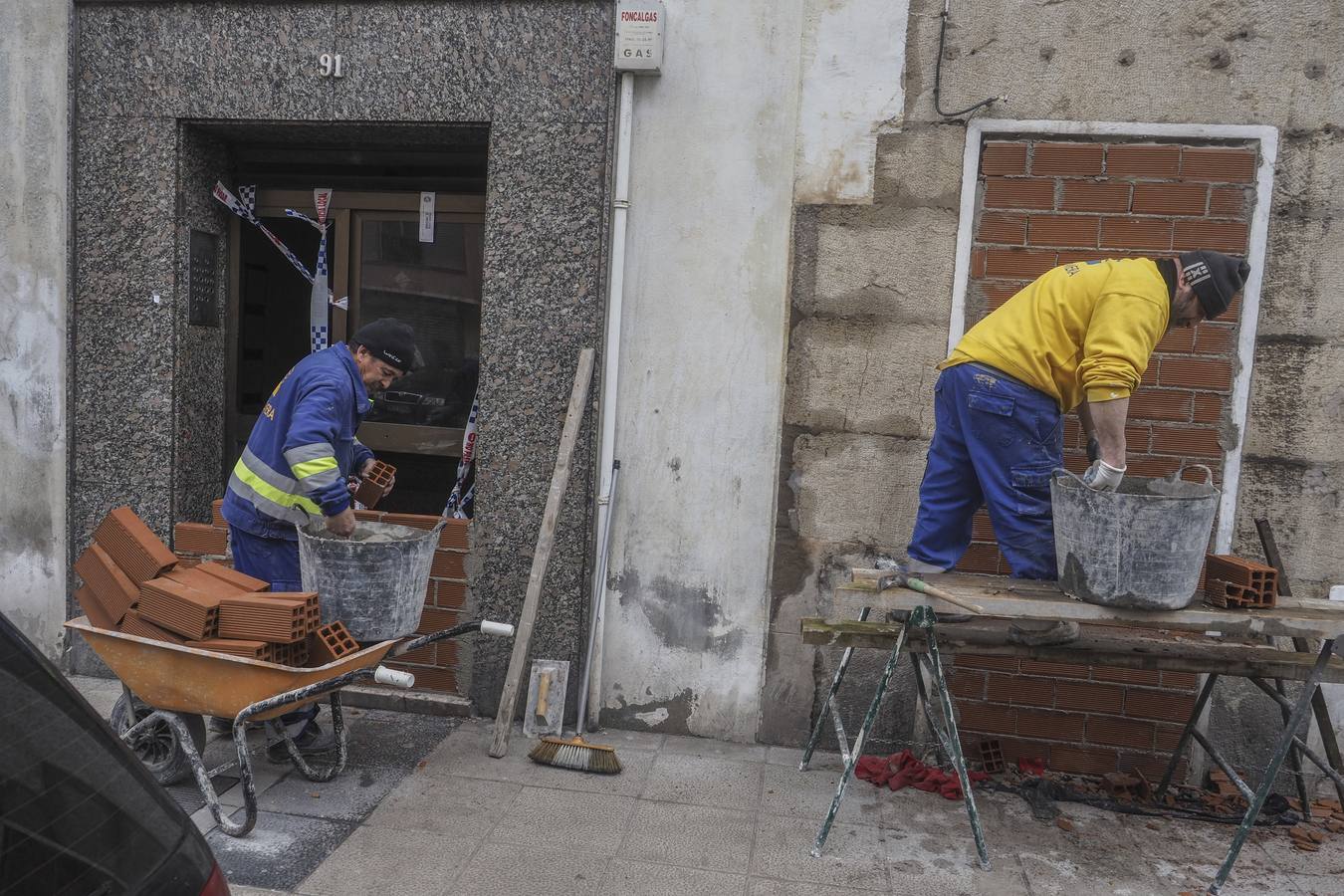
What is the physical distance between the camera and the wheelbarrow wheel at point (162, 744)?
3.61m

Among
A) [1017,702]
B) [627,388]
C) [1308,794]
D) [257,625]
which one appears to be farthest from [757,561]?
[1308,794]

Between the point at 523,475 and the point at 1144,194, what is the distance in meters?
2.88

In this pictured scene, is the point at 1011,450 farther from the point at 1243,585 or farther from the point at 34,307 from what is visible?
the point at 34,307

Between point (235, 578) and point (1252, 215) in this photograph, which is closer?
point (235, 578)

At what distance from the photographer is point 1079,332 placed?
3604 millimetres

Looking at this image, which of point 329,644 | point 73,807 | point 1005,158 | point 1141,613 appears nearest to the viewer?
point 73,807

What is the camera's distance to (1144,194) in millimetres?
4078

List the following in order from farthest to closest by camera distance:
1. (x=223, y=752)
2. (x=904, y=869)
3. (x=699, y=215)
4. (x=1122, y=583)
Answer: (x=699, y=215)
(x=223, y=752)
(x=904, y=869)
(x=1122, y=583)

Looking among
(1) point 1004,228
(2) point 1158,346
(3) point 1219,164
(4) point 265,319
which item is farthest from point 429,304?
(3) point 1219,164

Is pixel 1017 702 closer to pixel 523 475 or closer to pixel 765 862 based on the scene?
pixel 765 862

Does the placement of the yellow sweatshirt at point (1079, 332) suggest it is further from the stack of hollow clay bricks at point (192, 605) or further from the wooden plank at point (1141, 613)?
the stack of hollow clay bricks at point (192, 605)

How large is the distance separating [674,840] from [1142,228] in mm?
3031

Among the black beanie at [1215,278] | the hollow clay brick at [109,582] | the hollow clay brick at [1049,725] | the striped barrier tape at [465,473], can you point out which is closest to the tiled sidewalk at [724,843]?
the hollow clay brick at [1049,725]

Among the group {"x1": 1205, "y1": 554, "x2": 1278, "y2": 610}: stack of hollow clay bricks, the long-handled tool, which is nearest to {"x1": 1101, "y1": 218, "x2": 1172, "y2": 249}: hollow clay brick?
{"x1": 1205, "y1": 554, "x2": 1278, "y2": 610}: stack of hollow clay bricks
